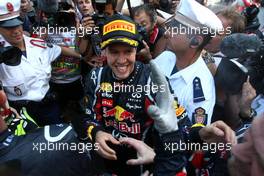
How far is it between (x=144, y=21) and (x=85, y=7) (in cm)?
52

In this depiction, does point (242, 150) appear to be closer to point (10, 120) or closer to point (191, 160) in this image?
point (191, 160)

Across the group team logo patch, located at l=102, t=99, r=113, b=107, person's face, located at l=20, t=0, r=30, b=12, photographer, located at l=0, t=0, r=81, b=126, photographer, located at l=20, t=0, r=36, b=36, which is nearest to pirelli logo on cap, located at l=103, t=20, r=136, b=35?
team logo patch, located at l=102, t=99, r=113, b=107

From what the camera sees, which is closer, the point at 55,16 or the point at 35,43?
the point at 35,43

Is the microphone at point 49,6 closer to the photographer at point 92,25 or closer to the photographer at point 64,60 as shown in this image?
the photographer at point 64,60

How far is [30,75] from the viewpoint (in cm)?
238

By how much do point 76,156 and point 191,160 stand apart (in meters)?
0.73

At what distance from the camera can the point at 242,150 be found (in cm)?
85

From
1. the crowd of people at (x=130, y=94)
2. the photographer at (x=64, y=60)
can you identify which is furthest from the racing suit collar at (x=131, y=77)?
the photographer at (x=64, y=60)

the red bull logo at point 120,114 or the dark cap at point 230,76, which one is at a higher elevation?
the dark cap at point 230,76

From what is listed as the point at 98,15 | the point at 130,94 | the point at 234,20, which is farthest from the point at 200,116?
the point at 98,15

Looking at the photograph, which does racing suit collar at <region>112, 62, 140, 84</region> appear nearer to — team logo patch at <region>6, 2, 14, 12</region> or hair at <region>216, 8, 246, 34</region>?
team logo patch at <region>6, 2, 14, 12</region>

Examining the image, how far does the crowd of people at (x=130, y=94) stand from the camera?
1.33m

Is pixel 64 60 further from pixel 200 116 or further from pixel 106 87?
pixel 200 116

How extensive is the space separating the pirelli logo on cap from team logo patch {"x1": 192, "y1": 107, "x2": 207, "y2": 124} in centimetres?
56
